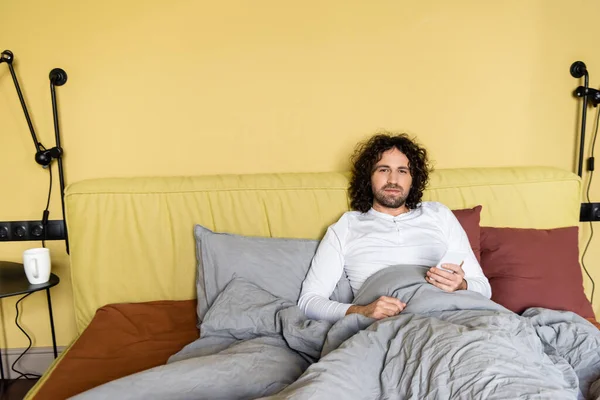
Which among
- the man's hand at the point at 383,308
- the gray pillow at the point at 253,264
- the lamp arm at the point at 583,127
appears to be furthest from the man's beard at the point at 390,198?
the lamp arm at the point at 583,127

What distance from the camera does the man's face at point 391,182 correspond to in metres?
1.90

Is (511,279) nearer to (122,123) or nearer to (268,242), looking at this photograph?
(268,242)

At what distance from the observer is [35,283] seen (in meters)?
1.83

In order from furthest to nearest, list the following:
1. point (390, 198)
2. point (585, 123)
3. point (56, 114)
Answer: point (585, 123)
point (56, 114)
point (390, 198)

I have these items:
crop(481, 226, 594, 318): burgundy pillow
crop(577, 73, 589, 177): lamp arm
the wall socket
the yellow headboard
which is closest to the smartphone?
crop(481, 226, 594, 318): burgundy pillow

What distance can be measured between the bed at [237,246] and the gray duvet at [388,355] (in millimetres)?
23

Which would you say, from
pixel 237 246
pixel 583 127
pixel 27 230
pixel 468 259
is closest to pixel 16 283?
pixel 27 230

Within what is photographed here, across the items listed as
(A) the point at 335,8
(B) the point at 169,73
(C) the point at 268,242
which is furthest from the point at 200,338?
(A) the point at 335,8

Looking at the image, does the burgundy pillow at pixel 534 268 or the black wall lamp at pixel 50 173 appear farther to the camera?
the black wall lamp at pixel 50 173

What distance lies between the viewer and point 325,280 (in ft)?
5.80

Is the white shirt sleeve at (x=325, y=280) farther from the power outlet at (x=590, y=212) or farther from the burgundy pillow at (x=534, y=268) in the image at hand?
the power outlet at (x=590, y=212)

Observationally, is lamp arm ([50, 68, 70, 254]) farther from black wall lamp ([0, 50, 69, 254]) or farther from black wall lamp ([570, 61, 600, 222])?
black wall lamp ([570, 61, 600, 222])

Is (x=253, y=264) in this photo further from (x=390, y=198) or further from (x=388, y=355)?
(x=388, y=355)

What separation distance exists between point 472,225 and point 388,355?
0.89 metres
